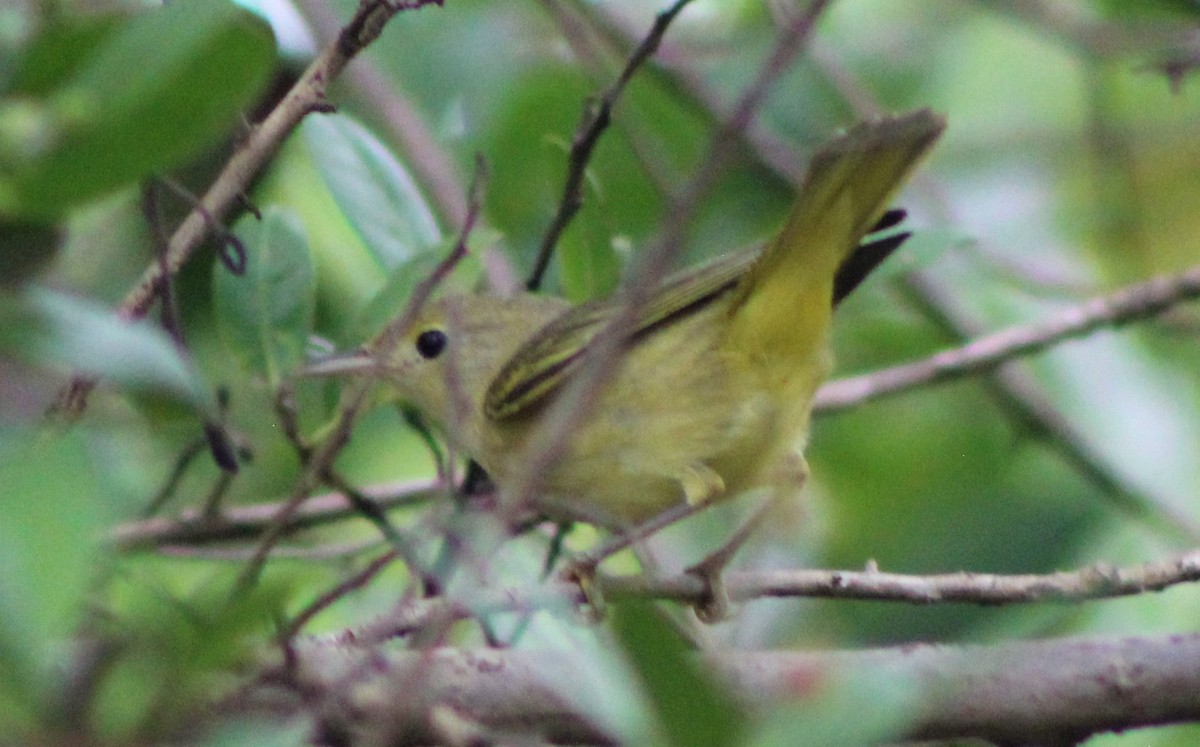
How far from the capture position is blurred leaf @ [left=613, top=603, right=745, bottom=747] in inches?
52.6

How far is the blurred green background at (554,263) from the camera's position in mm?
1394

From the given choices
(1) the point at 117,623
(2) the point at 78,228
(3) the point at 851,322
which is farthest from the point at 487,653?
(3) the point at 851,322

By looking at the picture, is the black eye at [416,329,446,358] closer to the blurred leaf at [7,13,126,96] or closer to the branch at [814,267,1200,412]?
the branch at [814,267,1200,412]

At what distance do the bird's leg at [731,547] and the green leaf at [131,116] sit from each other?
1.55 meters

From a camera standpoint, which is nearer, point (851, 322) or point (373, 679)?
point (373, 679)

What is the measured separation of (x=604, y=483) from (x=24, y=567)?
240 cm

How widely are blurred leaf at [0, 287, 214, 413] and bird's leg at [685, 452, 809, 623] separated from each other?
Answer: 5.00 feet

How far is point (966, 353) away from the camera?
400 cm

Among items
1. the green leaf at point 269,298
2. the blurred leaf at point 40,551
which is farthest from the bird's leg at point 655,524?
the blurred leaf at point 40,551

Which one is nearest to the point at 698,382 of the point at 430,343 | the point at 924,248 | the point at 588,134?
the point at 924,248

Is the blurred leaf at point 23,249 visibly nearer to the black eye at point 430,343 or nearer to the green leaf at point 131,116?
the green leaf at point 131,116

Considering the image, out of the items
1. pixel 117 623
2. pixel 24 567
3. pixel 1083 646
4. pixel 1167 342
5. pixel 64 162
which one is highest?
pixel 64 162

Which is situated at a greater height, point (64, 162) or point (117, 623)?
point (64, 162)

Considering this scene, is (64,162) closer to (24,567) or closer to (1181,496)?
(24,567)
